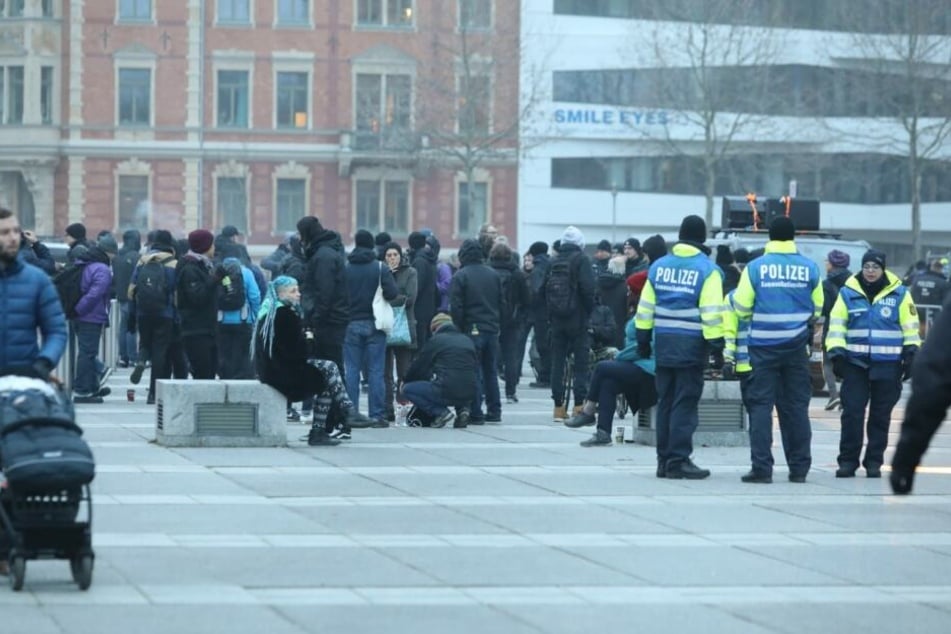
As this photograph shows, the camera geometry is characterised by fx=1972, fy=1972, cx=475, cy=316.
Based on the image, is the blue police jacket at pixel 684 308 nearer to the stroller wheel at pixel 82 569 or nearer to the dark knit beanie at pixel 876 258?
the dark knit beanie at pixel 876 258

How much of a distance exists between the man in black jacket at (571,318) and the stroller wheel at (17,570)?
10.7 m

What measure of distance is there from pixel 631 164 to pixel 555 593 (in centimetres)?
6081

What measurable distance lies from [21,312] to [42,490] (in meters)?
1.29

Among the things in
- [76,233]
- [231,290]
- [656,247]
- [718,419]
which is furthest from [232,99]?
[718,419]

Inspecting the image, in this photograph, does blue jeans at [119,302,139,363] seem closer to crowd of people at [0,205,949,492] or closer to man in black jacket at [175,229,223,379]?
crowd of people at [0,205,949,492]

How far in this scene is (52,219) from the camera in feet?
207

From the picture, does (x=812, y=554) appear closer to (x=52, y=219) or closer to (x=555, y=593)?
(x=555, y=593)

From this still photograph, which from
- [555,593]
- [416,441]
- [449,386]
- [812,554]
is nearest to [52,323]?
[555,593]

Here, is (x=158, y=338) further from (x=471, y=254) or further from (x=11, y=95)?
(x=11, y=95)

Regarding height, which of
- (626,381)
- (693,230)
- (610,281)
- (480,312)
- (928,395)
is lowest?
(626,381)

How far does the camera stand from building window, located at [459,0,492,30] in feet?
207

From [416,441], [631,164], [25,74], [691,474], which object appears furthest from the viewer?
[631,164]

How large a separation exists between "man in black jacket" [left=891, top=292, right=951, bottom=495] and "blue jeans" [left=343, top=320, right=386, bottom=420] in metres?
13.0

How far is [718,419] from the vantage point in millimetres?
17469
